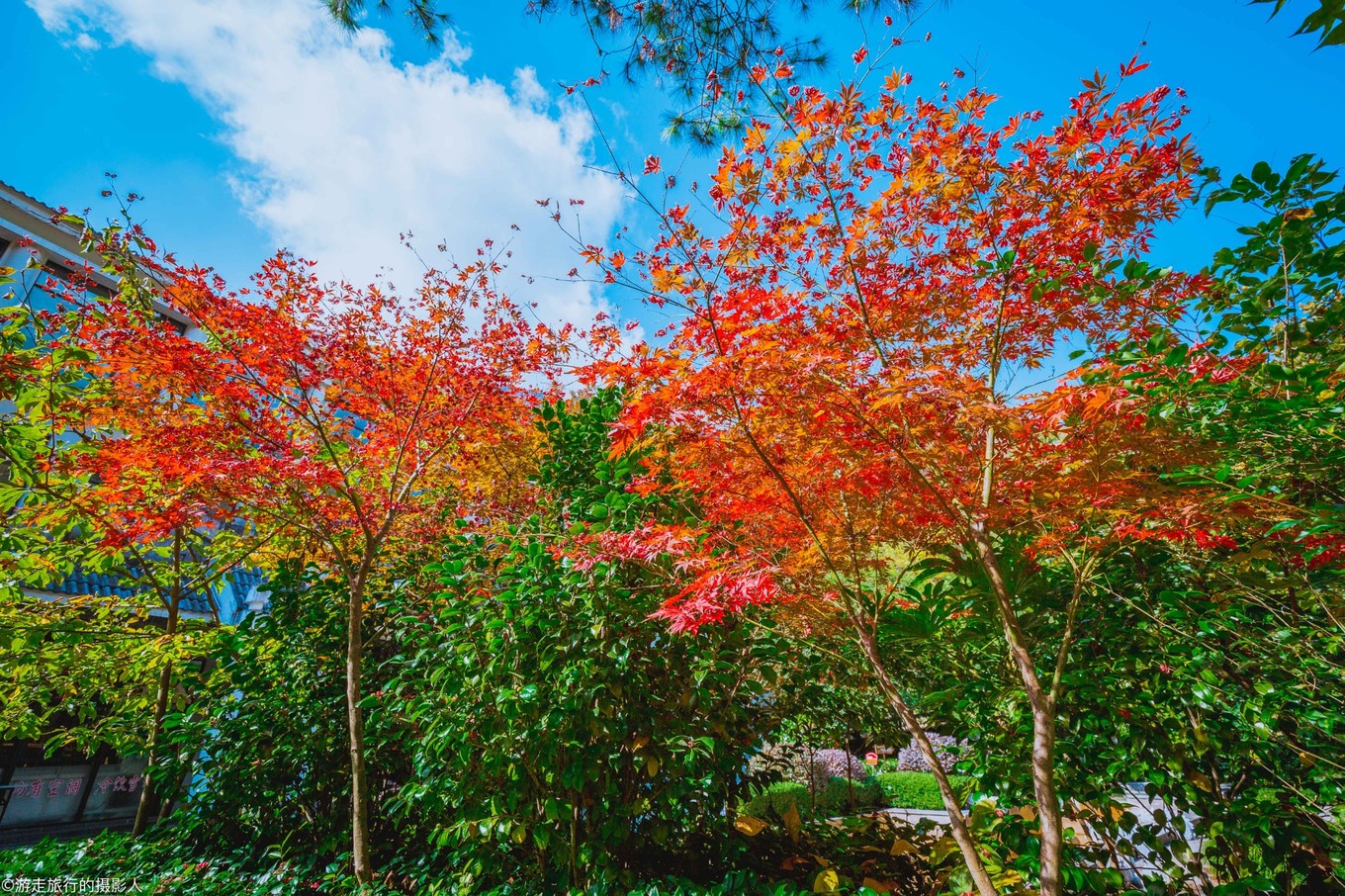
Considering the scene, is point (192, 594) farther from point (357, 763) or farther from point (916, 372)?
point (916, 372)

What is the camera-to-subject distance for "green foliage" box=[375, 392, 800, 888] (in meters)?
2.95

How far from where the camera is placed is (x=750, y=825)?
134 inches

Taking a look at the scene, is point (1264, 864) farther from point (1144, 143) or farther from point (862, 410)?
point (1144, 143)

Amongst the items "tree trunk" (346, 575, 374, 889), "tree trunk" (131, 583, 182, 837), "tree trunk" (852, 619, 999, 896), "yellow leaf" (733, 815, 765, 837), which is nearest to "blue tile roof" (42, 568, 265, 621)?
"tree trunk" (131, 583, 182, 837)

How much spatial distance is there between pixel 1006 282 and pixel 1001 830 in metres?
2.70

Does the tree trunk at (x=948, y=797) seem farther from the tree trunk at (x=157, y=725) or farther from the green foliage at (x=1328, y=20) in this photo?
the tree trunk at (x=157, y=725)

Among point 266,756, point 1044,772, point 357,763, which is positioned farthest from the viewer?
point 266,756

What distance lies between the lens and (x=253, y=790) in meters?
4.17

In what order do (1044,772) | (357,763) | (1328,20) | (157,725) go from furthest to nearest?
(157,725), (357,763), (1044,772), (1328,20)

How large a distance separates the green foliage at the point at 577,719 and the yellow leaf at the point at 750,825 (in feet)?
0.58

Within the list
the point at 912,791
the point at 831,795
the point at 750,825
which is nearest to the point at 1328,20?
the point at 750,825

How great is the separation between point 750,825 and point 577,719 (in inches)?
53.1

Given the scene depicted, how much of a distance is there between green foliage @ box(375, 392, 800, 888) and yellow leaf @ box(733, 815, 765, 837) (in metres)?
0.18

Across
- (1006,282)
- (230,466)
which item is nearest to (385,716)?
(230,466)
